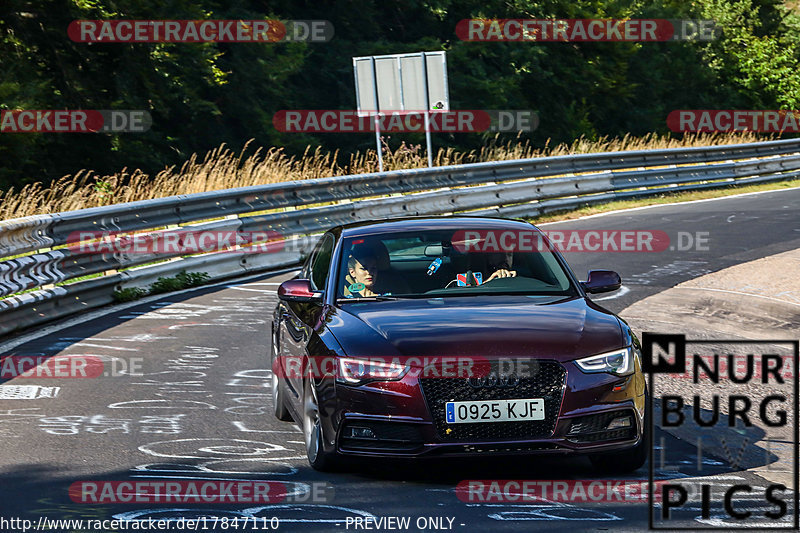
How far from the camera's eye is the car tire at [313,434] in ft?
21.1

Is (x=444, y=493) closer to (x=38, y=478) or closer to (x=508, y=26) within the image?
(x=38, y=478)

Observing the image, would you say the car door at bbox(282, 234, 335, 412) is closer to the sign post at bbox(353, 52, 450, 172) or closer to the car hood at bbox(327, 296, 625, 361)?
the car hood at bbox(327, 296, 625, 361)

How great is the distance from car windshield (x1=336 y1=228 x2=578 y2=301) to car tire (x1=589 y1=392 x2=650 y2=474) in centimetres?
124

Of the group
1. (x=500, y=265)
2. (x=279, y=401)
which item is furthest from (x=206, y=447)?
(x=500, y=265)

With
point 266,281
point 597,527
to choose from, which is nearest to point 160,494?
point 597,527

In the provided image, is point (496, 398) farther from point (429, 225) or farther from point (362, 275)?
point (429, 225)

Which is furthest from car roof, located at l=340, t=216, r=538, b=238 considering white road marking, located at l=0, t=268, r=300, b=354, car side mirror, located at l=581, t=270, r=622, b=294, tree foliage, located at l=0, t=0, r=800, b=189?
tree foliage, located at l=0, t=0, r=800, b=189

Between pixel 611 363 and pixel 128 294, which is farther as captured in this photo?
pixel 128 294

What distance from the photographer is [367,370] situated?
6258 millimetres

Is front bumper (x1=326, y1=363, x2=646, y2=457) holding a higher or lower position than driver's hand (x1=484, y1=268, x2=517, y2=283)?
lower

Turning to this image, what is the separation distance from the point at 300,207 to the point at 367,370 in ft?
39.9

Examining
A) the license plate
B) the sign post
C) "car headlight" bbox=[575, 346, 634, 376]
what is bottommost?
the license plate

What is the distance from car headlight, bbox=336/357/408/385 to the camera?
243 inches

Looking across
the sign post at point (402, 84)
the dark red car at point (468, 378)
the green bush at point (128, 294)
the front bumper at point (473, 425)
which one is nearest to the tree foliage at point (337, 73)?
the sign post at point (402, 84)
